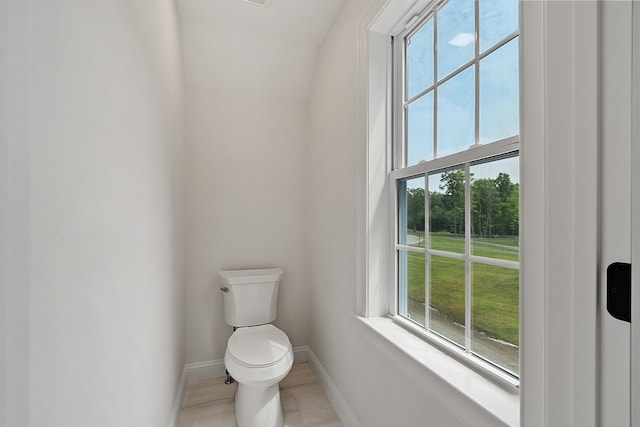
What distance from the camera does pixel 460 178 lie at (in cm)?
103

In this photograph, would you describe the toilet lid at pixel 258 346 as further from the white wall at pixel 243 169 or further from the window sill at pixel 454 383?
the window sill at pixel 454 383

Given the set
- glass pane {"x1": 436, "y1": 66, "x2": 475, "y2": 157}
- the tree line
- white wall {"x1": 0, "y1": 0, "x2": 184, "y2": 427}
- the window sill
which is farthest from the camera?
glass pane {"x1": 436, "y1": 66, "x2": 475, "y2": 157}

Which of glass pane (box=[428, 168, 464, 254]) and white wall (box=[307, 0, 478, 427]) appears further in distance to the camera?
white wall (box=[307, 0, 478, 427])

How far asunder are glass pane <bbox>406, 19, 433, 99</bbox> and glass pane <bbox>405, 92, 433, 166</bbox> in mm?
61

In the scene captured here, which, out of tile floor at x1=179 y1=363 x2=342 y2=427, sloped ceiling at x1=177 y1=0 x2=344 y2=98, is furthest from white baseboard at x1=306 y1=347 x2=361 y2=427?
sloped ceiling at x1=177 y1=0 x2=344 y2=98

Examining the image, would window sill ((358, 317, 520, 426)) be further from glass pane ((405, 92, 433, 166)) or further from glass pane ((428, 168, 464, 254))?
glass pane ((405, 92, 433, 166))

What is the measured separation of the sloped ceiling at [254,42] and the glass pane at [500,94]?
44.5 inches

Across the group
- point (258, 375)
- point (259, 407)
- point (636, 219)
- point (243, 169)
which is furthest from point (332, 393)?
point (636, 219)

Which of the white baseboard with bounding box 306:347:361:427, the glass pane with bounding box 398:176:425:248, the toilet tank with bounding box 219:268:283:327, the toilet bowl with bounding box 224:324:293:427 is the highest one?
the glass pane with bounding box 398:176:425:248

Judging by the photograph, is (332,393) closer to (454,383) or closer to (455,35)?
(454,383)

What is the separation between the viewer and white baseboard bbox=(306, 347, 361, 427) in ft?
5.06

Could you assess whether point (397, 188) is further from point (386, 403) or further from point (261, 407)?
point (261, 407)

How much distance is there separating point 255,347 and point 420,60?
163 cm

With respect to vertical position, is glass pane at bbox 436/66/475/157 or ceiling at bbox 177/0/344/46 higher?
ceiling at bbox 177/0/344/46
